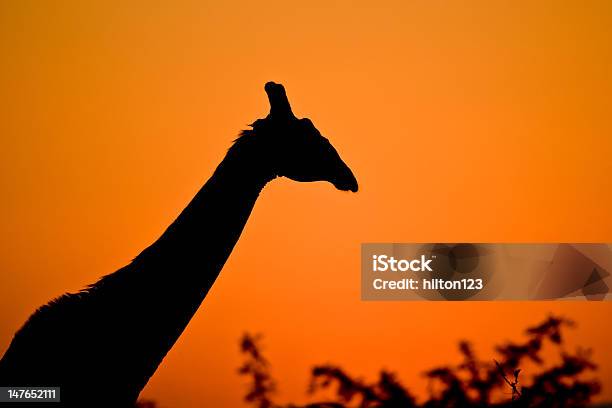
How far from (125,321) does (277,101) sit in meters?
1.90

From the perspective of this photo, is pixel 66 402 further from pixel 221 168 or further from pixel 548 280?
pixel 548 280

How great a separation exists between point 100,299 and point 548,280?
4.72m

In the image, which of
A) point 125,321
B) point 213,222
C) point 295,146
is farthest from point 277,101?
point 125,321

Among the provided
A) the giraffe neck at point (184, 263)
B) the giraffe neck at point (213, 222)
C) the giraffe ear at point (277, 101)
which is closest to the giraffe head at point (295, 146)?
the giraffe ear at point (277, 101)

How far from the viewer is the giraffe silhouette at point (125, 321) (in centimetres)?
445

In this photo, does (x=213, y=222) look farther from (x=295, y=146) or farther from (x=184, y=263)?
(x=295, y=146)

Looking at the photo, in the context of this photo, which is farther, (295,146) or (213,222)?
(295,146)

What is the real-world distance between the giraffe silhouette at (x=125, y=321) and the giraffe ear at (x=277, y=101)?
88 centimetres

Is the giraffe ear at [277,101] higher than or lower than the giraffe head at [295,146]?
higher

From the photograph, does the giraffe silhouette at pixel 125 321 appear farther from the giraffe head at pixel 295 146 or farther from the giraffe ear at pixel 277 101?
the giraffe ear at pixel 277 101

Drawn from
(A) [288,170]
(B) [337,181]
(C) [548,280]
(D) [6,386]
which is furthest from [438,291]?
(D) [6,386]

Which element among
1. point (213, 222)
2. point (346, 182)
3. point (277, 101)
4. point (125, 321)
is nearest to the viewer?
point (125, 321)

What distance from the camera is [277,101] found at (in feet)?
17.4

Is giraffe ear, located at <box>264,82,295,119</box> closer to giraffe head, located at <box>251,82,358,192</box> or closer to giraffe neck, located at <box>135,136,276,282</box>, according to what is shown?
giraffe head, located at <box>251,82,358,192</box>
